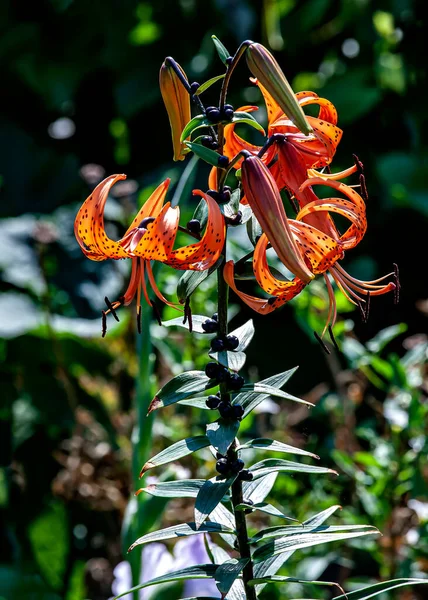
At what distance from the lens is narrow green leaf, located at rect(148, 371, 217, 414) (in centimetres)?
46

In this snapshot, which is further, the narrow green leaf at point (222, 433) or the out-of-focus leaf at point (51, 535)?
the out-of-focus leaf at point (51, 535)

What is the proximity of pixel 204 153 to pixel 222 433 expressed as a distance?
0.15 metres

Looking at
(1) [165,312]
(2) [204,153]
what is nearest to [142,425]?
(1) [165,312]

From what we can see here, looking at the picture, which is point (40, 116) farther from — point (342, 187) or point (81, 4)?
point (342, 187)

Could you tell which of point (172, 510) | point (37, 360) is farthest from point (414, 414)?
point (37, 360)

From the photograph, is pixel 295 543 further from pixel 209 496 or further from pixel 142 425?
pixel 142 425

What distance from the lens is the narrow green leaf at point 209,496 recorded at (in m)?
0.43

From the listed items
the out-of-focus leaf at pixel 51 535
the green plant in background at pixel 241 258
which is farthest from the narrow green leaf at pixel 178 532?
the out-of-focus leaf at pixel 51 535

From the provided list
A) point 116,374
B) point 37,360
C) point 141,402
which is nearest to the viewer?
point 141,402

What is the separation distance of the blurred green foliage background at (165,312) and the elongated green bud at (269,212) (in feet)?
1.23

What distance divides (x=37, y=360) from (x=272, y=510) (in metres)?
1.05

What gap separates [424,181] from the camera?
1.58m

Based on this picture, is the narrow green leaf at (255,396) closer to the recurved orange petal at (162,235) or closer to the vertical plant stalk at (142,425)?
the recurved orange petal at (162,235)

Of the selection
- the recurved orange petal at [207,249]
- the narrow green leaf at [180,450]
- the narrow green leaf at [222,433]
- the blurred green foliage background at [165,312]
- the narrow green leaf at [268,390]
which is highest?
the recurved orange petal at [207,249]
